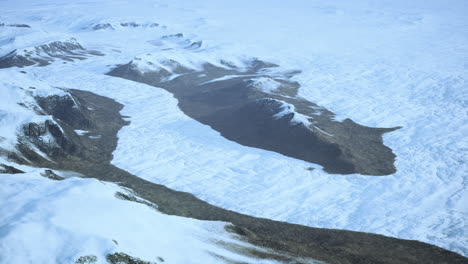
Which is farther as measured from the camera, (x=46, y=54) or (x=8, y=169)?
(x=46, y=54)

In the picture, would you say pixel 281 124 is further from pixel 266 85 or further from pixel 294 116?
pixel 266 85

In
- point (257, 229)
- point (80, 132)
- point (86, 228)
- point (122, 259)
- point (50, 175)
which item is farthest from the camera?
point (80, 132)

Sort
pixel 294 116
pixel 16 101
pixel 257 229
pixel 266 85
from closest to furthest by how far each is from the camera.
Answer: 1. pixel 257 229
2. pixel 16 101
3. pixel 294 116
4. pixel 266 85

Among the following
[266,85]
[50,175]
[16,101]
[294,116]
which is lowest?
[266,85]

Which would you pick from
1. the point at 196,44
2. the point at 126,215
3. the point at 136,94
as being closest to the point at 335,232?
the point at 126,215

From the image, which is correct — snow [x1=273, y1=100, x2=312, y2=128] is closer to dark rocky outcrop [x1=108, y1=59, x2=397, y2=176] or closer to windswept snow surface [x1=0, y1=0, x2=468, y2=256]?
dark rocky outcrop [x1=108, y1=59, x2=397, y2=176]

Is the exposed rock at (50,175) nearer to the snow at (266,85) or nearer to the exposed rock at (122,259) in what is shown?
the exposed rock at (122,259)

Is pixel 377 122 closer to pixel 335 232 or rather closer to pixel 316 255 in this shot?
pixel 335 232

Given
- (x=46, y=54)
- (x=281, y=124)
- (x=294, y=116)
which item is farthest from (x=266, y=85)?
(x=46, y=54)
